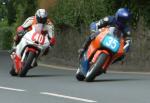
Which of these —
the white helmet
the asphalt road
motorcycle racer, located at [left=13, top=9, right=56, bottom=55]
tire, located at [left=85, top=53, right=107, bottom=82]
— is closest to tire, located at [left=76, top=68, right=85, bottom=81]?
the asphalt road

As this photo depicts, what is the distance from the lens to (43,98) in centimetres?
1244

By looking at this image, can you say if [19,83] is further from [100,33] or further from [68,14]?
[68,14]

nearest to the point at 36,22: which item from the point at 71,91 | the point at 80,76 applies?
the point at 80,76

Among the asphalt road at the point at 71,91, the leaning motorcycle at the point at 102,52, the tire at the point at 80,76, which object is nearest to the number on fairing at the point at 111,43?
the leaning motorcycle at the point at 102,52

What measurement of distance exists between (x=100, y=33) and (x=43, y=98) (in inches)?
145

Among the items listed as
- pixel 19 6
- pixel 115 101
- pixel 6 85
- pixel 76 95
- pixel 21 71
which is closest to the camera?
pixel 115 101

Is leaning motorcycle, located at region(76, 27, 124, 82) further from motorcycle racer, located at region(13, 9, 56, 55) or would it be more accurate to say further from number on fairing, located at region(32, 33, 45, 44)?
motorcycle racer, located at region(13, 9, 56, 55)

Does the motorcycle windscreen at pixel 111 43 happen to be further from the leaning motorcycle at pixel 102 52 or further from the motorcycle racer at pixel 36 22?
the motorcycle racer at pixel 36 22

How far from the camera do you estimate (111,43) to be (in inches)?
609

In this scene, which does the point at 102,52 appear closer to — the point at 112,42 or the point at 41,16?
the point at 112,42

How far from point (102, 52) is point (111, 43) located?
0.93ft

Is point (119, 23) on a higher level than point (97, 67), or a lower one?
higher

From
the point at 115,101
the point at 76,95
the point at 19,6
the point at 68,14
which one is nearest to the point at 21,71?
the point at 76,95

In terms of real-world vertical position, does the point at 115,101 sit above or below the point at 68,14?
above
